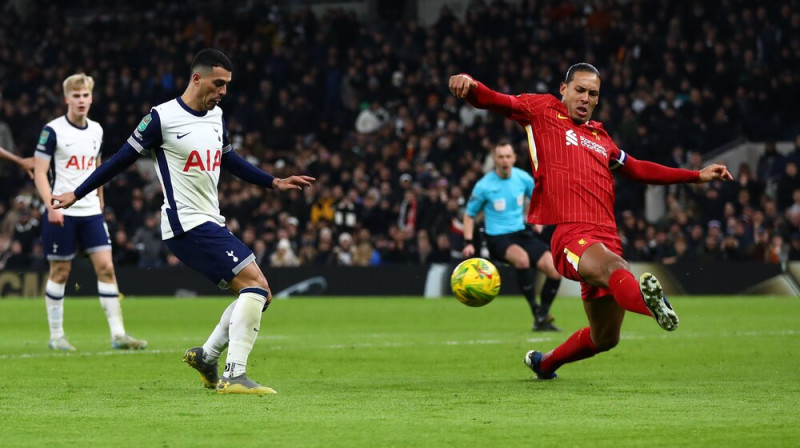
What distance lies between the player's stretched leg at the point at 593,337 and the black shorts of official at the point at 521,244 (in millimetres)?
6478

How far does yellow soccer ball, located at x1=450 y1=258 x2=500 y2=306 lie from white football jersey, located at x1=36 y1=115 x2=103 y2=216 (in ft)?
14.2

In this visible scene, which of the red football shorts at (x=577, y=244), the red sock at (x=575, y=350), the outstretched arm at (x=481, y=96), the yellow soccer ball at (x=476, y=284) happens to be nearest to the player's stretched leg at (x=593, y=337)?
the red sock at (x=575, y=350)

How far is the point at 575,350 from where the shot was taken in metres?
9.08

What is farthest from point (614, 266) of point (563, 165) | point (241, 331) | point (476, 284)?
point (241, 331)

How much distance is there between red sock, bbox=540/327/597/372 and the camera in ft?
29.6

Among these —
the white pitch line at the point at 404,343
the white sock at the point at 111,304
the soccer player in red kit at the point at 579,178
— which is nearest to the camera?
the soccer player in red kit at the point at 579,178

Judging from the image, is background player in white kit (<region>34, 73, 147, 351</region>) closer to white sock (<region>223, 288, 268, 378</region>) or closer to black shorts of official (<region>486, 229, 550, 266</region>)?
white sock (<region>223, 288, 268, 378</region>)

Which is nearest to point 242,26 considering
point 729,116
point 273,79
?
point 273,79

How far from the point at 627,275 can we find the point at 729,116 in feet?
64.2

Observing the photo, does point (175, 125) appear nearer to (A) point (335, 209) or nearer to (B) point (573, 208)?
(B) point (573, 208)

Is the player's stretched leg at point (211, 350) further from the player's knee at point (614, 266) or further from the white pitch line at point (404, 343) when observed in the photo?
the white pitch line at point (404, 343)

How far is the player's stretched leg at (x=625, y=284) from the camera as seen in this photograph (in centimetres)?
752

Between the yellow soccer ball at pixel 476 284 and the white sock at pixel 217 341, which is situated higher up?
the yellow soccer ball at pixel 476 284

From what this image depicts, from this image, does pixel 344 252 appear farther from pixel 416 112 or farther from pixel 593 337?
pixel 593 337
